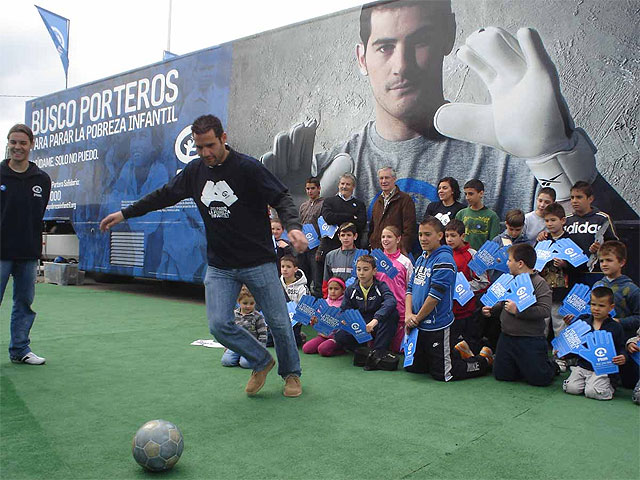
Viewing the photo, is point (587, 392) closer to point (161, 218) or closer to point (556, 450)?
point (556, 450)

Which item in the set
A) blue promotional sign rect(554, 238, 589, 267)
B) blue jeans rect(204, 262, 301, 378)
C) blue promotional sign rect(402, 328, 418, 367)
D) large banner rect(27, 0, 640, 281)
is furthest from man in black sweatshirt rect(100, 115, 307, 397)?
large banner rect(27, 0, 640, 281)

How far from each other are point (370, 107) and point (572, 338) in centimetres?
316

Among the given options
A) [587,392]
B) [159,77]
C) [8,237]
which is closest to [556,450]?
[587,392]

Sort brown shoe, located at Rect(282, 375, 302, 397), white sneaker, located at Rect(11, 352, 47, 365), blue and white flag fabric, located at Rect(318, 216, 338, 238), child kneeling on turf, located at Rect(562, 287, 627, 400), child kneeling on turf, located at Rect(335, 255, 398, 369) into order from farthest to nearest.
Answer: blue and white flag fabric, located at Rect(318, 216, 338, 238)
child kneeling on turf, located at Rect(335, 255, 398, 369)
white sneaker, located at Rect(11, 352, 47, 365)
child kneeling on turf, located at Rect(562, 287, 627, 400)
brown shoe, located at Rect(282, 375, 302, 397)

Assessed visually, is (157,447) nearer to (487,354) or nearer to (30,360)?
(30,360)

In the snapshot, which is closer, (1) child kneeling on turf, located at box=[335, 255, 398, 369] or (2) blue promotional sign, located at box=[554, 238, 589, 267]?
(2) blue promotional sign, located at box=[554, 238, 589, 267]

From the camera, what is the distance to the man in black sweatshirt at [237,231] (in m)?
3.60

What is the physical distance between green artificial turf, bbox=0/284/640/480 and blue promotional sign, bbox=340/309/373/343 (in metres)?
0.27

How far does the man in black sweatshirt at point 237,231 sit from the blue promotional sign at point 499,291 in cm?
178

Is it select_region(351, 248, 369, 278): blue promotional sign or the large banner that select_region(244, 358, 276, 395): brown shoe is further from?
the large banner

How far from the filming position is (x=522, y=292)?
14.2 ft

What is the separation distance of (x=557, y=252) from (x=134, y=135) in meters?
6.89

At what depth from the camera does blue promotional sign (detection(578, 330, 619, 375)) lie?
12.9ft

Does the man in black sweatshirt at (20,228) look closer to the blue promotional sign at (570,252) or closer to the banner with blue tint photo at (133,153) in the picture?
the banner with blue tint photo at (133,153)
